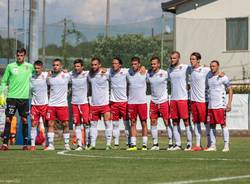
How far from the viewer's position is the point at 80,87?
68.9 ft

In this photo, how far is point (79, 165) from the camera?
14461mm

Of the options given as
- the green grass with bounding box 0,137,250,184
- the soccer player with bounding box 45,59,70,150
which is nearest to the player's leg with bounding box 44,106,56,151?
the soccer player with bounding box 45,59,70,150

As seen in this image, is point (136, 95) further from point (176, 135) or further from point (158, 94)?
point (176, 135)

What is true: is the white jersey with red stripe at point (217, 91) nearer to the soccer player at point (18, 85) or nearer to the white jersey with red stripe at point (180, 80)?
the white jersey with red stripe at point (180, 80)

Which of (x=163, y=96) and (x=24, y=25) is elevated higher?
(x=24, y=25)

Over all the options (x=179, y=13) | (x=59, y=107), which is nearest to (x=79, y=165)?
(x=59, y=107)

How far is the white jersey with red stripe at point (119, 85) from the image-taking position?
21.0 metres

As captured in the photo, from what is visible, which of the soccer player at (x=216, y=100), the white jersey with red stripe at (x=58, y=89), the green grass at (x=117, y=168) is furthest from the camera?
the white jersey with red stripe at (x=58, y=89)

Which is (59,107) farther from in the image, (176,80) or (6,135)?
(176,80)

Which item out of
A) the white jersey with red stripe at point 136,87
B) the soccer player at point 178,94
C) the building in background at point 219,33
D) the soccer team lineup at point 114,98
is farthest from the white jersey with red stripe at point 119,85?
the building in background at point 219,33

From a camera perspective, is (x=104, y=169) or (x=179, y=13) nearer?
(x=104, y=169)

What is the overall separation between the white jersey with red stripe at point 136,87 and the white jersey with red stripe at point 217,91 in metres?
1.93

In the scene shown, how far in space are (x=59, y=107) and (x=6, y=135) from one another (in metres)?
1.45

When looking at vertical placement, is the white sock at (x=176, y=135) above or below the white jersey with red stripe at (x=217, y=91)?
below
